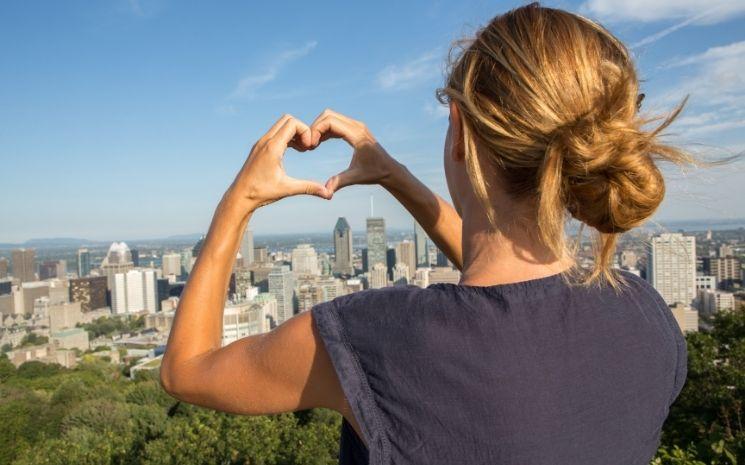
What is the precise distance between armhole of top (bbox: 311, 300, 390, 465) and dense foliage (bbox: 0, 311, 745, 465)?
5.65 feet

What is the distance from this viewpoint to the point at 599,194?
0.67 meters

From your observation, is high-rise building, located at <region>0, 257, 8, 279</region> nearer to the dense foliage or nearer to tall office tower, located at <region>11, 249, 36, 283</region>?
tall office tower, located at <region>11, 249, 36, 283</region>

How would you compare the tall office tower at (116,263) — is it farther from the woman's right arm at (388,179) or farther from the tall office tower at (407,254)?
the woman's right arm at (388,179)

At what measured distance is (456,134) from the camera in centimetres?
67

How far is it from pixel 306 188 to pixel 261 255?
56.1 metres

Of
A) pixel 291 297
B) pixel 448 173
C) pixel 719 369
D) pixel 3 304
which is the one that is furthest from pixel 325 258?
pixel 448 173

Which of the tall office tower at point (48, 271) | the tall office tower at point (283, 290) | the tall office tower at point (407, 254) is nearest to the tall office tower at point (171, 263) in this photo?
the tall office tower at point (48, 271)

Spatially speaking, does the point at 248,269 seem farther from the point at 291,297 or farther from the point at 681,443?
the point at 681,443

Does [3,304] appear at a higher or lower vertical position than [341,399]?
lower

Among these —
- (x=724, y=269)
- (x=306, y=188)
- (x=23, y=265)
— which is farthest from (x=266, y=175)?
(x=23, y=265)

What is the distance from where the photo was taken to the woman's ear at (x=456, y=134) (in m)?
0.66

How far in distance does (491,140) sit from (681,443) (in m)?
7.79

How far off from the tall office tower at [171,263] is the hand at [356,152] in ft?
230

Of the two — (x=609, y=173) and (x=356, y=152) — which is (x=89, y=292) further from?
(x=609, y=173)
